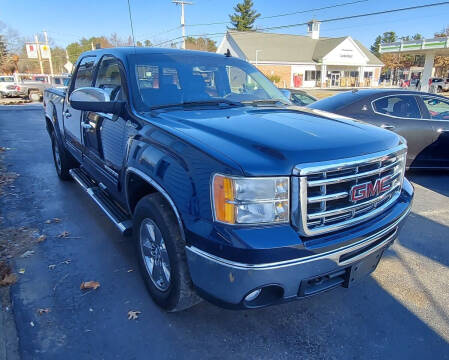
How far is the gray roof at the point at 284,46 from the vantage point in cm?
4200

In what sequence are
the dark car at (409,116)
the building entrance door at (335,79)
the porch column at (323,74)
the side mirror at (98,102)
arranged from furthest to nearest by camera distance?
the building entrance door at (335,79) → the porch column at (323,74) → the dark car at (409,116) → the side mirror at (98,102)

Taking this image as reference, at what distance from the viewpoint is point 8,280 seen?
3051 millimetres

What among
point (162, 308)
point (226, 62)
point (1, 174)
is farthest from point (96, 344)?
point (1, 174)

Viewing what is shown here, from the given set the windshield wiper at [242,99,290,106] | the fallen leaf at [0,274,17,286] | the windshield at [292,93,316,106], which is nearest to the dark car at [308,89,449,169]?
the windshield wiper at [242,99,290,106]

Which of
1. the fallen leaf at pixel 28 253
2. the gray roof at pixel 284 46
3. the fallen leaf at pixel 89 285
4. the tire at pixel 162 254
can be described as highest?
the gray roof at pixel 284 46

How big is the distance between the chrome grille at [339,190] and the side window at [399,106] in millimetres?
3965

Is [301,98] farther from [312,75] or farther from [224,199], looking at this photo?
[312,75]

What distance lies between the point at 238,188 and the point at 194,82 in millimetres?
1747

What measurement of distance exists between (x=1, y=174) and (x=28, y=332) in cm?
485

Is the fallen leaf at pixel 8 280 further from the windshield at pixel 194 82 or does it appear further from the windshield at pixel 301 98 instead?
the windshield at pixel 301 98

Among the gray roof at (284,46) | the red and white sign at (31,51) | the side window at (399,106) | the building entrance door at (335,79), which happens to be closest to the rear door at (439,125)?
the side window at (399,106)

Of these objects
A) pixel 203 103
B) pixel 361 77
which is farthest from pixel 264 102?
pixel 361 77

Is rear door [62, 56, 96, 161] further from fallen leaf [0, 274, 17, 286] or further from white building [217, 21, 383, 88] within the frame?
white building [217, 21, 383, 88]

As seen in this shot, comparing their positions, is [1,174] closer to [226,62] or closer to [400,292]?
[226,62]
